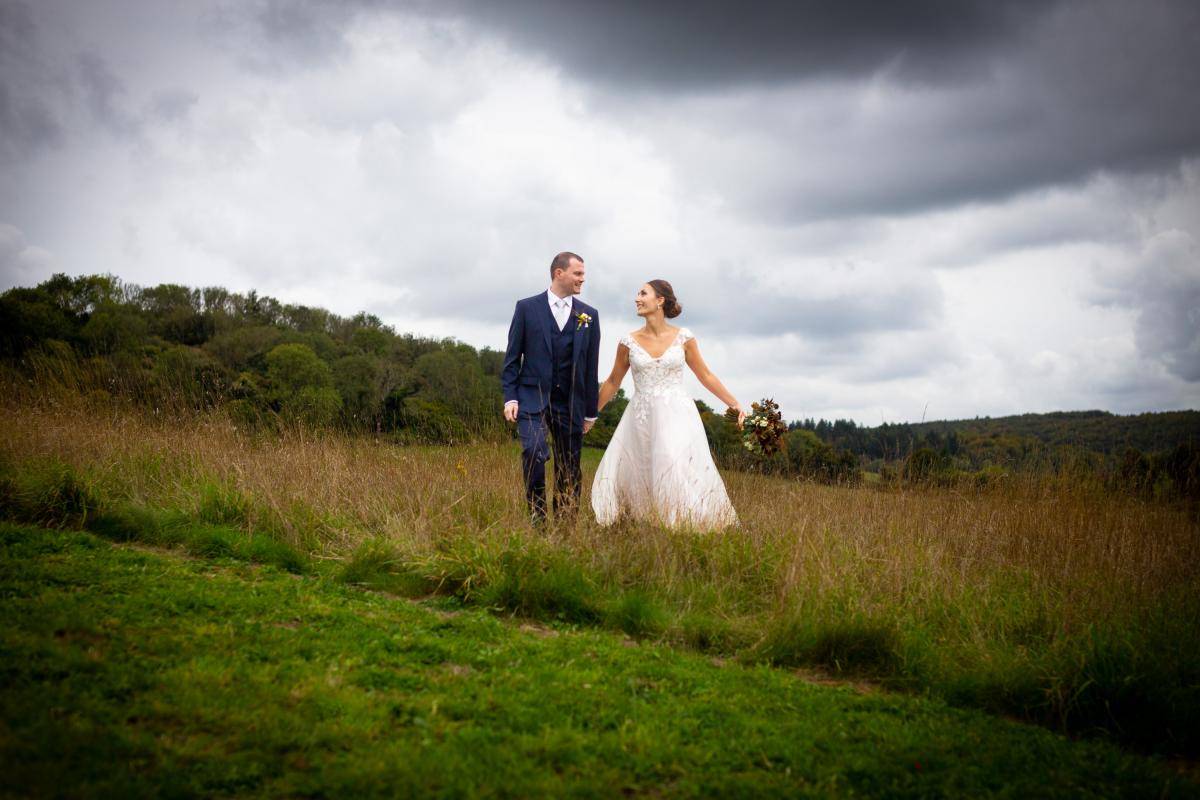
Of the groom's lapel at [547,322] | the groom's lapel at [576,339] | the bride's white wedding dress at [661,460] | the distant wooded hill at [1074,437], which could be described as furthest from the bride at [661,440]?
the distant wooded hill at [1074,437]

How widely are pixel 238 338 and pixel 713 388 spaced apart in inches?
1064

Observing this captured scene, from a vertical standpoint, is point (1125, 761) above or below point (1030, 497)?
below

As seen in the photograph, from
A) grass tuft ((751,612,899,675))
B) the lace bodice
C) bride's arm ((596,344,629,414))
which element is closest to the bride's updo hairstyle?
the lace bodice

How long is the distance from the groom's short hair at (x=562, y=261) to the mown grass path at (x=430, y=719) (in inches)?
165

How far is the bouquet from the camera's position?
852 centimetres

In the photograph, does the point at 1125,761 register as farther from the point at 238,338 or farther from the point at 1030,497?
the point at 238,338

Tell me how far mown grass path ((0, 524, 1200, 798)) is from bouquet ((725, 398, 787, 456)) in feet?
12.3

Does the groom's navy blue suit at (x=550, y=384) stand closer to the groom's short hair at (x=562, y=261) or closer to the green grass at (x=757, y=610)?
the groom's short hair at (x=562, y=261)

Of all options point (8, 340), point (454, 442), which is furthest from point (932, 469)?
point (8, 340)

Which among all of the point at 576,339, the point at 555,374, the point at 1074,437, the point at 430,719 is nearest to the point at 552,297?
the point at 576,339

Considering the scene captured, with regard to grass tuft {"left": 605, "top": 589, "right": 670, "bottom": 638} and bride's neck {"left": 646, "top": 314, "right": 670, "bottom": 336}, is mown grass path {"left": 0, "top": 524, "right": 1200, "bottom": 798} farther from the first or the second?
bride's neck {"left": 646, "top": 314, "right": 670, "bottom": 336}

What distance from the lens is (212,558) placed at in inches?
278

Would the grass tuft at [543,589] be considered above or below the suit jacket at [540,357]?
below

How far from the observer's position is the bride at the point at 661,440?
7.81m
